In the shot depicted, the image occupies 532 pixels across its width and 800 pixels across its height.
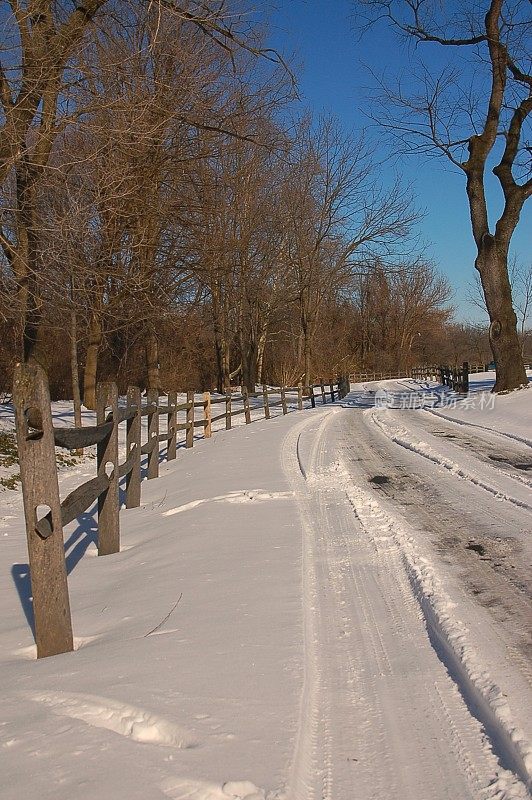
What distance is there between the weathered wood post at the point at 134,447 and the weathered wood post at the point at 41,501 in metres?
4.11

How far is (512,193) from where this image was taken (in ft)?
70.4

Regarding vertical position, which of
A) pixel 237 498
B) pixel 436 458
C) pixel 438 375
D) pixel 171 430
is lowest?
pixel 237 498

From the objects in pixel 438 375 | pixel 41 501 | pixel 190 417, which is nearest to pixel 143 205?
pixel 190 417

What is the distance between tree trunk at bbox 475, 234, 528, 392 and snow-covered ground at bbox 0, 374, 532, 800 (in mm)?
14857

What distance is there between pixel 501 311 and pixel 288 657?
65.7 feet

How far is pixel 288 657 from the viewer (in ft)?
11.7

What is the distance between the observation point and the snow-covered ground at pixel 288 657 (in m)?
2.58

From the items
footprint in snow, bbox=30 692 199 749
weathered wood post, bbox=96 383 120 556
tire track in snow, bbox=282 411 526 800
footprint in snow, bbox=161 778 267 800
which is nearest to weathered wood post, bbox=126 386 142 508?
weathered wood post, bbox=96 383 120 556

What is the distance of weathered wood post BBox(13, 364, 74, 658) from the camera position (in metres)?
4.09

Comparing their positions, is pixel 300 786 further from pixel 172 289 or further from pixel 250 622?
pixel 172 289

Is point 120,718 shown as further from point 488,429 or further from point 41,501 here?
point 488,429

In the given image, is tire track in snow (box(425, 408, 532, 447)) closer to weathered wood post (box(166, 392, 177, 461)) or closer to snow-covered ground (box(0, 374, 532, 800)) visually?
snow-covered ground (box(0, 374, 532, 800))

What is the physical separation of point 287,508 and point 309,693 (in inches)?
171

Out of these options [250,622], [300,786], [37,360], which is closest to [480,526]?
[250,622]
